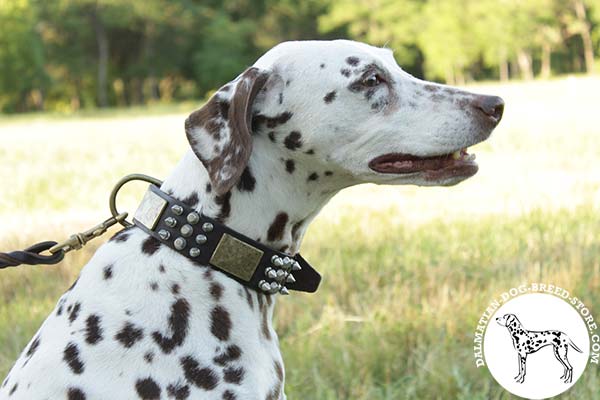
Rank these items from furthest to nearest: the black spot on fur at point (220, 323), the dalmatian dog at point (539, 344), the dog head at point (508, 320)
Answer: the dog head at point (508, 320)
the dalmatian dog at point (539, 344)
the black spot on fur at point (220, 323)

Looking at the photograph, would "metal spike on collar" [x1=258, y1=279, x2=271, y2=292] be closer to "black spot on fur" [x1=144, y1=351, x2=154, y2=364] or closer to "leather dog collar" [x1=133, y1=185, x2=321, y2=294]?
"leather dog collar" [x1=133, y1=185, x2=321, y2=294]

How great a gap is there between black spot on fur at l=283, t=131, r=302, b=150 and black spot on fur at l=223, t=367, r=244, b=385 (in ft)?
2.62

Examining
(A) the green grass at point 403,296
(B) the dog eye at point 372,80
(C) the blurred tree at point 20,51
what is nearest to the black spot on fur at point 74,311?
(B) the dog eye at point 372,80

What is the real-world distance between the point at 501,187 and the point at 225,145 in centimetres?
738

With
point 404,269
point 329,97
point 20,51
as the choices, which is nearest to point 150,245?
point 329,97

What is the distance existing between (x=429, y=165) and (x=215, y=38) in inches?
2550

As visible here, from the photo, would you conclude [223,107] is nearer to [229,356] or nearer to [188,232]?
[188,232]

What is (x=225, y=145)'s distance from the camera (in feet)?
8.89

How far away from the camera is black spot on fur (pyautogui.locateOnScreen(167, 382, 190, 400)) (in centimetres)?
258

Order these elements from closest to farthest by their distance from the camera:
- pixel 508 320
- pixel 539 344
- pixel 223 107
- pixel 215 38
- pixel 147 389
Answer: pixel 147 389, pixel 223 107, pixel 539 344, pixel 508 320, pixel 215 38

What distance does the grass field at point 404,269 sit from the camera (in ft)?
13.9

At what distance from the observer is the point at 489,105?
3.00 meters

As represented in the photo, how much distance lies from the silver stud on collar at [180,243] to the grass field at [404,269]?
58.5 inches

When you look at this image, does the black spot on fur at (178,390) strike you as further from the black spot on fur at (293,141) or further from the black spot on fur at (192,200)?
the black spot on fur at (293,141)
